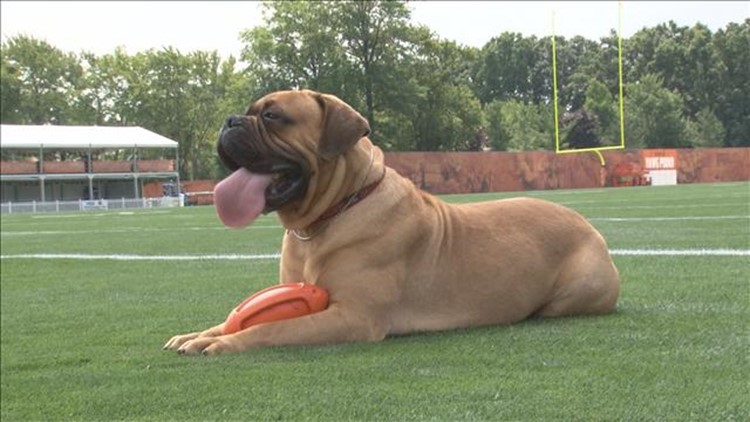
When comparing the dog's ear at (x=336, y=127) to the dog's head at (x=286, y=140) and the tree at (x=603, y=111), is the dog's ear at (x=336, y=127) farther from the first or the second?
the tree at (x=603, y=111)

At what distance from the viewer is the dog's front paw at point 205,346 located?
3598 mm

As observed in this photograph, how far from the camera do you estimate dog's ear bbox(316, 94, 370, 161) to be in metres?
3.66

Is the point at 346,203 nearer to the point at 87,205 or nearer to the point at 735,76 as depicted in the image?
the point at 735,76

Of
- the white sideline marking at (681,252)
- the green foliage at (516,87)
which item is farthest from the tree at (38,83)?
the white sideline marking at (681,252)

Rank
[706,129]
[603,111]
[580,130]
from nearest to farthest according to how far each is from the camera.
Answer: [706,129]
[603,111]
[580,130]

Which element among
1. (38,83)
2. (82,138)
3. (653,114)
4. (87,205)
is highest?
(38,83)

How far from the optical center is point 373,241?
392cm

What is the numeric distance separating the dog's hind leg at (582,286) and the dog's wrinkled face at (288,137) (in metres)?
1.32

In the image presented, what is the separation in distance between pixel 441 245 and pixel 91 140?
2885 centimetres

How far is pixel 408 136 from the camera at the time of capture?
45.8 feet

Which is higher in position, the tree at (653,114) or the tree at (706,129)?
the tree at (653,114)

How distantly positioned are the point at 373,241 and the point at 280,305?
51 cm

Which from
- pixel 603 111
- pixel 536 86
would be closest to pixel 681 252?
pixel 603 111

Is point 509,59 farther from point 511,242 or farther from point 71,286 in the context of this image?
point 71,286
